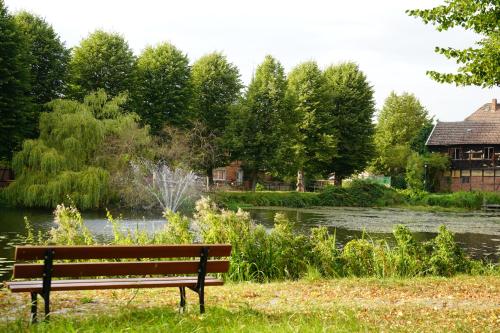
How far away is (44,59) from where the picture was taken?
42281mm

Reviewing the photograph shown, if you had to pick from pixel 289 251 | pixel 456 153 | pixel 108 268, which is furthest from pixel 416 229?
pixel 456 153

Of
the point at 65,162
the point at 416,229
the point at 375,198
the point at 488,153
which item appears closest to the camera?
the point at 416,229

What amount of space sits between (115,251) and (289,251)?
607 centimetres

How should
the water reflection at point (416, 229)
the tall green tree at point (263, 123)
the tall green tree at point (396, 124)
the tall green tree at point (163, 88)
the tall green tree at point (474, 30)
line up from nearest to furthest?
1. the tall green tree at point (474, 30)
2. the water reflection at point (416, 229)
3. the tall green tree at point (263, 123)
4. the tall green tree at point (163, 88)
5. the tall green tree at point (396, 124)

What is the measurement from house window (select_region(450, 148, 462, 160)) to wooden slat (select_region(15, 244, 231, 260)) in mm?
59445

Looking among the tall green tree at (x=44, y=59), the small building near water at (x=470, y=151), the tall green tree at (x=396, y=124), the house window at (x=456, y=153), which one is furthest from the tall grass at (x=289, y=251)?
the tall green tree at (x=396, y=124)

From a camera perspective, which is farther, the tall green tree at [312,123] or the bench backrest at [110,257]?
the tall green tree at [312,123]

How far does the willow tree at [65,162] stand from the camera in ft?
99.6

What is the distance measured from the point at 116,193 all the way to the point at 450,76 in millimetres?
23520

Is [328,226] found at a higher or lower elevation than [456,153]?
lower

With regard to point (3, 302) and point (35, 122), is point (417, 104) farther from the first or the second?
point (3, 302)

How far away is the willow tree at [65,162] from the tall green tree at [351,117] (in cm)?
2660

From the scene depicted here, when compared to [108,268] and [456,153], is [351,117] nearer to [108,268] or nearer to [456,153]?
[456,153]

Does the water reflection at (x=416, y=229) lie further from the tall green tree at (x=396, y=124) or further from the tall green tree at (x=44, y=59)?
the tall green tree at (x=396, y=124)
